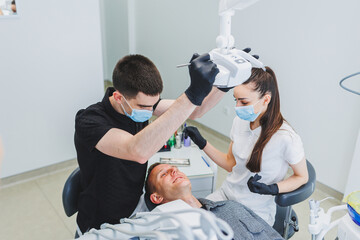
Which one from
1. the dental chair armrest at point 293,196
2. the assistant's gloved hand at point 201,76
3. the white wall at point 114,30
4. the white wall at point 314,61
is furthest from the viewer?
the white wall at point 114,30

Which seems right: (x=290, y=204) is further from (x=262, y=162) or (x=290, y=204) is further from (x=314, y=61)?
(x=314, y=61)

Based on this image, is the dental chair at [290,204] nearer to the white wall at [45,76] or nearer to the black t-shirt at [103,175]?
the black t-shirt at [103,175]

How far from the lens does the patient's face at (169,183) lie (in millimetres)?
1661

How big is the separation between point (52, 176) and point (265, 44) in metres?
2.36

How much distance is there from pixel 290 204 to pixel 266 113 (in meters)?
0.47

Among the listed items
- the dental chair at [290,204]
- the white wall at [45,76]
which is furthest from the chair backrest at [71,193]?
the white wall at [45,76]

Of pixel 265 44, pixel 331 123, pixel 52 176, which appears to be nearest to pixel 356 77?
pixel 331 123

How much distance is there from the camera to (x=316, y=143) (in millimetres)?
2830

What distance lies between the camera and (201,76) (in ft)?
3.29

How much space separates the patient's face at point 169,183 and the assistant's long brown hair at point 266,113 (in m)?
0.36

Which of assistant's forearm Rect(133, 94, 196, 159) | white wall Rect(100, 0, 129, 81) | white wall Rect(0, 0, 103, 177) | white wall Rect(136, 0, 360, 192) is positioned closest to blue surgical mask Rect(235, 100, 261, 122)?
assistant's forearm Rect(133, 94, 196, 159)

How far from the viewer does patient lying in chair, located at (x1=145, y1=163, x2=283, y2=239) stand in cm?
152

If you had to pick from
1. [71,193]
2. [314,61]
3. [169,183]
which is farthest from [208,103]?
[314,61]

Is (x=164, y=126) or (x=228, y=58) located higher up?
(x=228, y=58)
